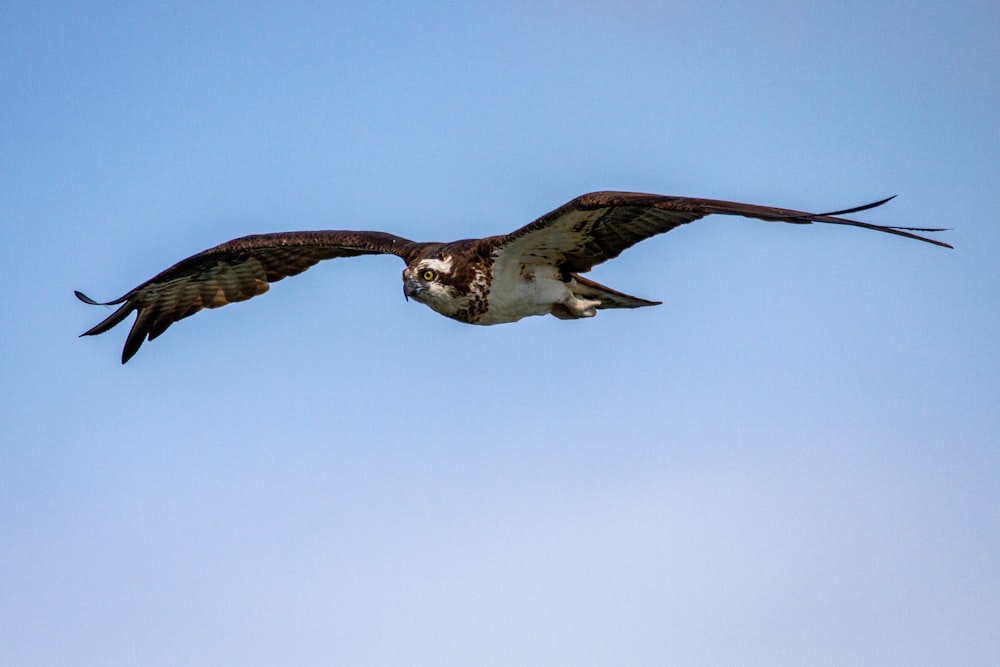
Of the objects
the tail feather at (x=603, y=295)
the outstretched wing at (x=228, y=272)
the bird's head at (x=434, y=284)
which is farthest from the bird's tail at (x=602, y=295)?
the outstretched wing at (x=228, y=272)

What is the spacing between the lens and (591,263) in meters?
13.8

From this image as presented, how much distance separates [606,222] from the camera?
13055 mm

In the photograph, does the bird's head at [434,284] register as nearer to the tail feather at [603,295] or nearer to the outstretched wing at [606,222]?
the outstretched wing at [606,222]

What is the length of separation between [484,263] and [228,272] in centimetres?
446

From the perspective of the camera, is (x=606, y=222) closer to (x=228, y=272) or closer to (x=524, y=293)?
(x=524, y=293)

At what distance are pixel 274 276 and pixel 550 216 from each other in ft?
17.9

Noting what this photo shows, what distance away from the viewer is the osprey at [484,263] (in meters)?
12.2

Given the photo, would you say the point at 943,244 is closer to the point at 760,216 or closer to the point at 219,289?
the point at 760,216

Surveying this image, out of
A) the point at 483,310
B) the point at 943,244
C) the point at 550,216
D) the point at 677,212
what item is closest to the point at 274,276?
the point at 483,310

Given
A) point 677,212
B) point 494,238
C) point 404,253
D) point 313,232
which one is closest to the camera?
point 677,212

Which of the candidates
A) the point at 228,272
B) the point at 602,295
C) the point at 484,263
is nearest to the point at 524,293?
the point at 484,263

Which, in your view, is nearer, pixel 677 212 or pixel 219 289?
pixel 677 212

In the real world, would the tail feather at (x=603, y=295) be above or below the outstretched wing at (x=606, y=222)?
below

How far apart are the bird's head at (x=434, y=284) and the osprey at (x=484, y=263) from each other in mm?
11
